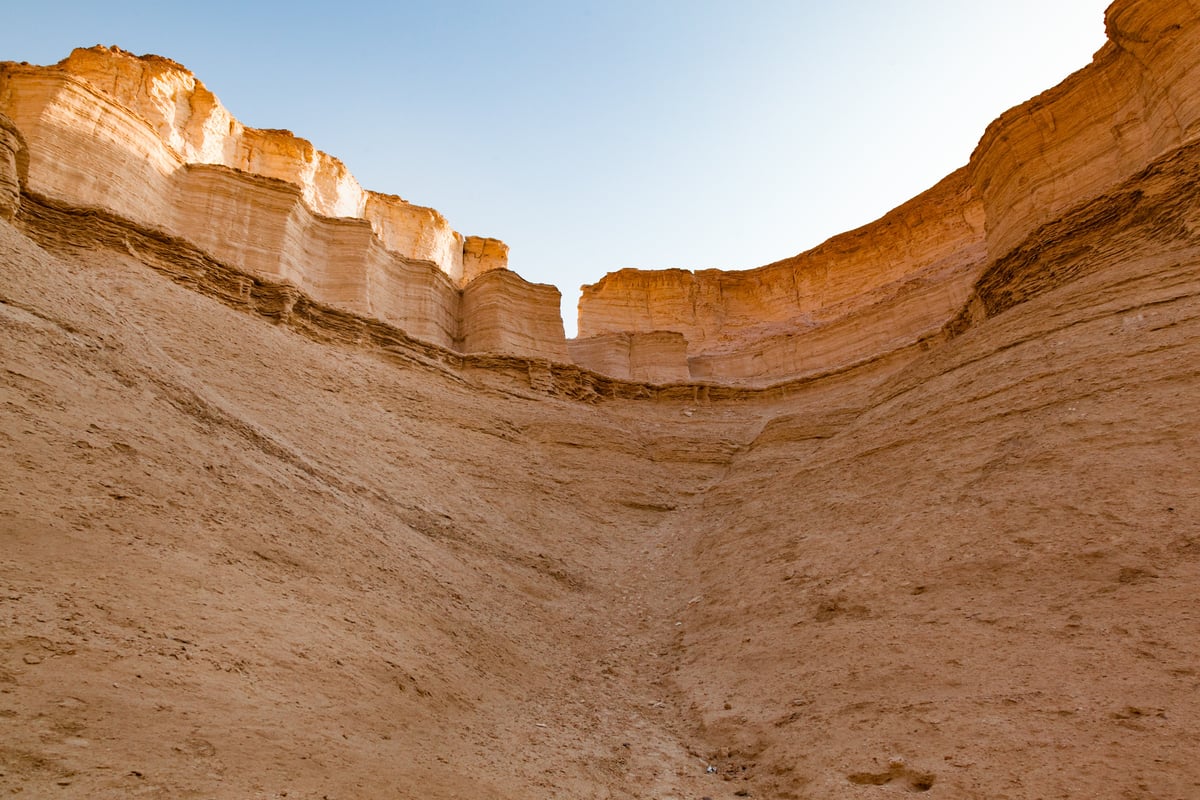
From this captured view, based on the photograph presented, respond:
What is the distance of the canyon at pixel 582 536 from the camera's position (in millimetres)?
4633

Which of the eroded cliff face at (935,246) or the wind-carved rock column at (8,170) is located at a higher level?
the eroded cliff face at (935,246)

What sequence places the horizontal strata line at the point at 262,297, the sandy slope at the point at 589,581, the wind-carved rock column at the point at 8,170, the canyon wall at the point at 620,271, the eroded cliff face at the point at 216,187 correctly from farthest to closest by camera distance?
1. the eroded cliff face at the point at 216,187
2. the canyon wall at the point at 620,271
3. the horizontal strata line at the point at 262,297
4. the wind-carved rock column at the point at 8,170
5. the sandy slope at the point at 589,581

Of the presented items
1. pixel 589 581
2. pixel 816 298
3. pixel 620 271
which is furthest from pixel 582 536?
pixel 620 271

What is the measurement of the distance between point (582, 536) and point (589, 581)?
1.98 meters

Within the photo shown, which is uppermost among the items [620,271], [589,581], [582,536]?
[620,271]

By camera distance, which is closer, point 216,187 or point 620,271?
point 216,187

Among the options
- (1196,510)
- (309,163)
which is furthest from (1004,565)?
(309,163)

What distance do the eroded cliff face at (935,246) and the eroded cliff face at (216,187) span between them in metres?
6.91

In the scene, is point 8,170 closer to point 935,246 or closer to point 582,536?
point 582,536

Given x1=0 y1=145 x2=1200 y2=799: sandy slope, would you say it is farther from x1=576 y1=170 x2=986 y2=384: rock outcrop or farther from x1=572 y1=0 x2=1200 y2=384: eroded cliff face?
x1=576 y1=170 x2=986 y2=384: rock outcrop

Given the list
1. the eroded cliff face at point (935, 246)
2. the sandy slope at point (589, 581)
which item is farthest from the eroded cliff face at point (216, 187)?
the sandy slope at point (589, 581)

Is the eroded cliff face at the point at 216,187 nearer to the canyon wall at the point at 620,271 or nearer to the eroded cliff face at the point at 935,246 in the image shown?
the canyon wall at the point at 620,271

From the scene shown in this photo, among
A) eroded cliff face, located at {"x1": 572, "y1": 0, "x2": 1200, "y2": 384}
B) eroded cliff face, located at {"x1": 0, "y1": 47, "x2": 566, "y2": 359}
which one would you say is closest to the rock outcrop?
eroded cliff face, located at {"x1": 572, "y1": 0, "x2": 1200, "y2": 384}

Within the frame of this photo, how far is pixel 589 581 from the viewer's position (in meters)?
12.0
